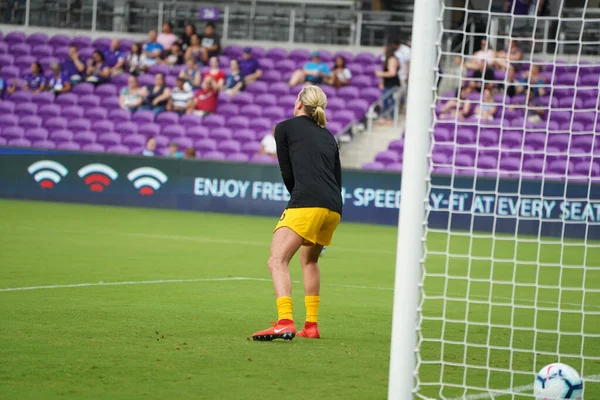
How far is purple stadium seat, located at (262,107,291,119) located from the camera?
23.4 meters

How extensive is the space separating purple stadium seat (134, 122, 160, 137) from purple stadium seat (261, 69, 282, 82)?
3.00 meters

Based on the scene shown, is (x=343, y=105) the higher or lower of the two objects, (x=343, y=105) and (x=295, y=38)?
the lower

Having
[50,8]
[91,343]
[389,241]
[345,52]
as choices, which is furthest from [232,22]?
[91,343]

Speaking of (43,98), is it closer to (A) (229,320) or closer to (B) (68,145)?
(B) (68,145)

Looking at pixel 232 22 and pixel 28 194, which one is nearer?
pixel 28 194

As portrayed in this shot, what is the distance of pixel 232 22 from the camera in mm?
26266

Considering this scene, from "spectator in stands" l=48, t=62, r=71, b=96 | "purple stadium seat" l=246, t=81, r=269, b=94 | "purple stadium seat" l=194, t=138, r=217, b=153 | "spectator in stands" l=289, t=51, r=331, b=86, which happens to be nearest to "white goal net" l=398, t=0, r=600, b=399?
"spectator in stands" l=289, t=51, r=331, b=86

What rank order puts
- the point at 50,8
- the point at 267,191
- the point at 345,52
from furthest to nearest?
the point at 50,8 → the point at 345,52 → the point at 267,191

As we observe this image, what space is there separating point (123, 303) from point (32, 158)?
43.0 feet

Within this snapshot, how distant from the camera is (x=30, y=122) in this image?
79.9ft

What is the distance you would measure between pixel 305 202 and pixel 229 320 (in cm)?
138

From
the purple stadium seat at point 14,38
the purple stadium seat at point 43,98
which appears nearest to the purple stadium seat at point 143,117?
the purple stadium seat at point 43,98

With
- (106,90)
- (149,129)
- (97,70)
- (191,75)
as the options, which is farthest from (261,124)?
(97,70)

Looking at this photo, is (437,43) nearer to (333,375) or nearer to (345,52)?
(333,375)
